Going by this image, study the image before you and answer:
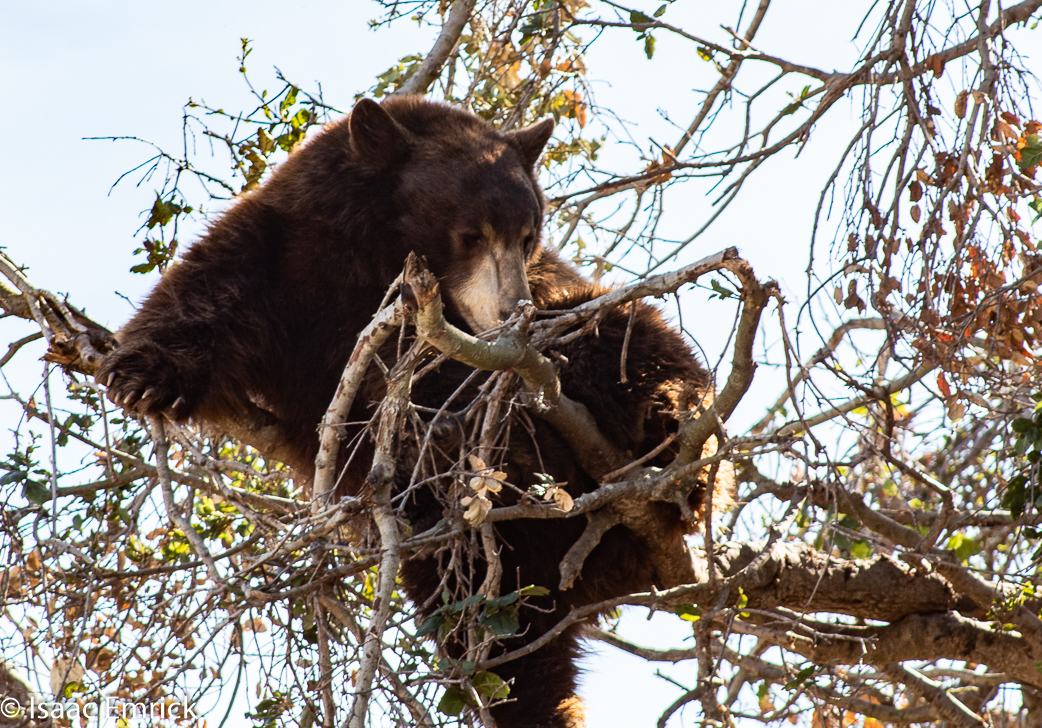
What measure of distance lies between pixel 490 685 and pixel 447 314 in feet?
6.80

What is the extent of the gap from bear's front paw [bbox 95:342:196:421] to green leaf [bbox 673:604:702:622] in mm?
1749

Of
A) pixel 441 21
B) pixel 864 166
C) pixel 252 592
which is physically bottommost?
pixel 252 592

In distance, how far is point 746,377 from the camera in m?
2.57

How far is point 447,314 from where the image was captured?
161 inches

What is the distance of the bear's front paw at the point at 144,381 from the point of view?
10.4 feet

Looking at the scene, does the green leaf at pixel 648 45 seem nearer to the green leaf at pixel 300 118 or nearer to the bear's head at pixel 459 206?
the bear's head at pixel 459 206

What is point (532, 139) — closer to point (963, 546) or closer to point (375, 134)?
point (375, 134)

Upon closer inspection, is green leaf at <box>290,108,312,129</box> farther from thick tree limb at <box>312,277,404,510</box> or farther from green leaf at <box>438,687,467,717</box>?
green leaf at <box>438,687,467,717</box>

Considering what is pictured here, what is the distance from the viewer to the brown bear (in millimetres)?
3289

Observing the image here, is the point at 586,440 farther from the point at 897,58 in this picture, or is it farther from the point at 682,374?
the point at 897,58

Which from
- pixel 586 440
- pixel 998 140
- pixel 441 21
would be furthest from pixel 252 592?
pixel 441 21

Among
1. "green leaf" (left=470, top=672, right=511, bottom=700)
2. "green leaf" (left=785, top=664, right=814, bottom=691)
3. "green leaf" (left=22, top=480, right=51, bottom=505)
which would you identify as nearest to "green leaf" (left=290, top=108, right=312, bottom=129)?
"green leaf" (left=22, top=480, right=51, bottom=505)

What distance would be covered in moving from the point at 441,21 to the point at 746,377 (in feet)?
11.4

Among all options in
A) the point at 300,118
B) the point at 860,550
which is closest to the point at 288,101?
the point at 300,118
